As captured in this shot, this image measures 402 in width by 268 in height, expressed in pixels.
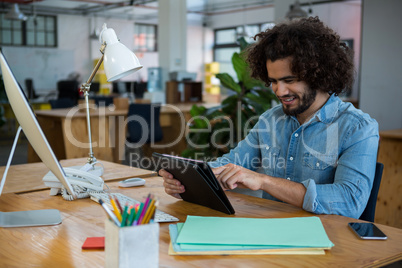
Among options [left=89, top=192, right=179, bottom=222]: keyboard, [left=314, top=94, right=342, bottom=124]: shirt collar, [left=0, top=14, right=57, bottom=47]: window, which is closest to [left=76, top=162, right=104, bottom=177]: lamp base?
[left=89, top=192, right=179, bottom=222]: keyboard

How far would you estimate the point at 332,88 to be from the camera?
1670 mm

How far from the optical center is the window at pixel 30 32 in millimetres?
12777

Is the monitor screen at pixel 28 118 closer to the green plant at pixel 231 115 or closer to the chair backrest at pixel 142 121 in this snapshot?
the green plant at pixel 231 115

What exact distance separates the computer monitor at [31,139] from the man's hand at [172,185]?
0.39 metres

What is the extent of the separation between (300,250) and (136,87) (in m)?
9.18

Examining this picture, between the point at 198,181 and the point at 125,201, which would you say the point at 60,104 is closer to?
the point at 125,201

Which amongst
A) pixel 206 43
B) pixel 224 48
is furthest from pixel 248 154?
pixel 206 43

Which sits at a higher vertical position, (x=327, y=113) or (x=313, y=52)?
(x=313, y=52)

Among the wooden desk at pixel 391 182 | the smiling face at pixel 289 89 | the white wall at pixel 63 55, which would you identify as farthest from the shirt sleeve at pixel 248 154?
the white wall at pixel 63 55

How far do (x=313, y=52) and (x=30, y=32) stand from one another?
43.2 feet

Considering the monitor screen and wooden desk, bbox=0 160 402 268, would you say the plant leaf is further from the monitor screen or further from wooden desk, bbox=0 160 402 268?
the monitor screen

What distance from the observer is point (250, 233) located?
1119 millimetres

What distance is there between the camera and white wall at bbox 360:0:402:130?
5.45 m

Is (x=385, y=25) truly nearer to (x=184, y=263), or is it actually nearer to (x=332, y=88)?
(x=332, y=88)
